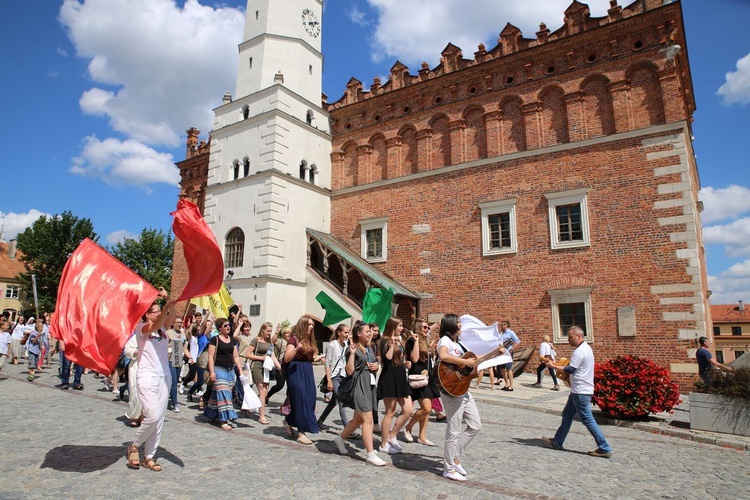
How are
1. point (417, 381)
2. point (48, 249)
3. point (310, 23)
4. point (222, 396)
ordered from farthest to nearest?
1. point (48, 249)
2. point (310, 23)
3. point (222, 396)
4. point (417, 381)

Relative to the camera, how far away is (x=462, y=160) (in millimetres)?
19859

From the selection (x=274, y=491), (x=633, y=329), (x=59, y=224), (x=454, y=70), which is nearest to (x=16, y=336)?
(x=274, y=491)

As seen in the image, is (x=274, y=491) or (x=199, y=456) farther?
(x=199, y=456)

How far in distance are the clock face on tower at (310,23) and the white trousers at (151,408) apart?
22.6 meters

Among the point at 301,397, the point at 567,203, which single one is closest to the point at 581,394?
the point at 301,397

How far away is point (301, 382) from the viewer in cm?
689

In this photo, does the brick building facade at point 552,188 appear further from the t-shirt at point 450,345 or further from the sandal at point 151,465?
the sandal at point 151,465

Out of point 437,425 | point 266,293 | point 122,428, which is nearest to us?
point 122,428

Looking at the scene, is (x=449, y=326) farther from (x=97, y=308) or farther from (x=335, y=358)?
(x=97, y=308)

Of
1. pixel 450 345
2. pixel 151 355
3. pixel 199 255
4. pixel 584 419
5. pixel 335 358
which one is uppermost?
pixel 199 255

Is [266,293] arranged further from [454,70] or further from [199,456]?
[199,456]

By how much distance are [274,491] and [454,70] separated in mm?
19083

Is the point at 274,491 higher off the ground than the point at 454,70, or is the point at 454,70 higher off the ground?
the point at 454,70

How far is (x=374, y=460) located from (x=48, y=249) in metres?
42.1
